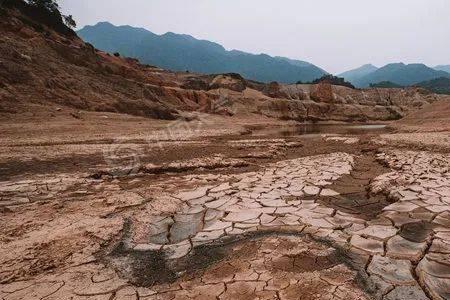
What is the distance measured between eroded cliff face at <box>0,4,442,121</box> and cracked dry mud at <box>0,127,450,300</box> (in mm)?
12084

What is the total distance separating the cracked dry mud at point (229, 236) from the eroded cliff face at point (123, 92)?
12084 mm

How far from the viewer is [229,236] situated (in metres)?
3.79

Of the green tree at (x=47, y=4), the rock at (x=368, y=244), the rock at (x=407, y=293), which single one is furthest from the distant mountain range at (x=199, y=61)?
the rock at (x=407, y=293)

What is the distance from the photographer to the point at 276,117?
1437 inches

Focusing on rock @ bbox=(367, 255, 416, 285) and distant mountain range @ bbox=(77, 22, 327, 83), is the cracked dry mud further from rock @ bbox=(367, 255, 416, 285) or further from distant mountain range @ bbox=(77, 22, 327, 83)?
distant mountain range @ bbox=(77, 22, 327, 83)

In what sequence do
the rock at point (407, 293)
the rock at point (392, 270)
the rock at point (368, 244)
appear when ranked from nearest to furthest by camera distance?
the rock at point (407, 293) → the rock at point (392, 270) → the rock at point (368, 244)

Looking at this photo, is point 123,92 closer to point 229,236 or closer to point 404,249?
point 229,236

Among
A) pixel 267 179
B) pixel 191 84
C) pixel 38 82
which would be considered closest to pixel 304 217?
pixel 267 179

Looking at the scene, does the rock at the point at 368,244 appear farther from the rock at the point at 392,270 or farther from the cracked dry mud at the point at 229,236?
the rock at the point at 392,270

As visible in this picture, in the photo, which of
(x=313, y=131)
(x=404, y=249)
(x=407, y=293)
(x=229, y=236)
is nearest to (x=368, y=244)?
(x=404, y=249)

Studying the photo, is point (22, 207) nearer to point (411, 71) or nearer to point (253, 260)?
point (253, 260)

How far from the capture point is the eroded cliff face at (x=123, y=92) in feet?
58.0

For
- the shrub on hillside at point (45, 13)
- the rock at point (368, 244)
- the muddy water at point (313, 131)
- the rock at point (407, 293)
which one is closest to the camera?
the rock at point (407, 293)

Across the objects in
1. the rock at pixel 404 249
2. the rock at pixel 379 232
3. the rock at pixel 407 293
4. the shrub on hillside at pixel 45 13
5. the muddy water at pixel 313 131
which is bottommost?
the muddy water at pixel 313 131
